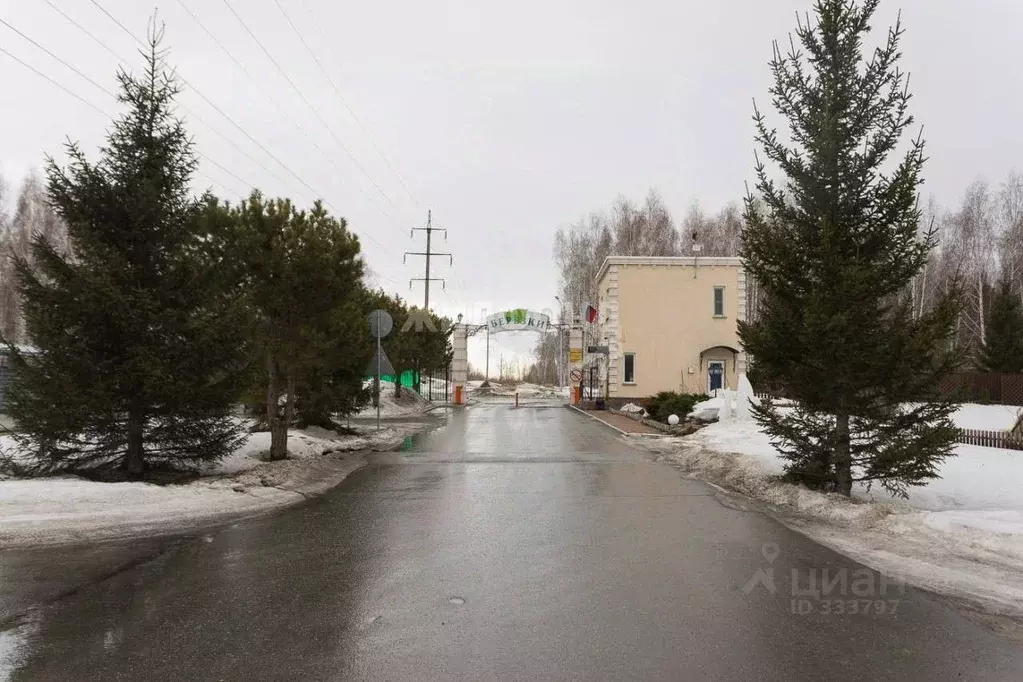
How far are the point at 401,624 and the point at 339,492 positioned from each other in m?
6.12

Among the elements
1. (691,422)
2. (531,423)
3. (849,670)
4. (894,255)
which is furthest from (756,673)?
(531,423)

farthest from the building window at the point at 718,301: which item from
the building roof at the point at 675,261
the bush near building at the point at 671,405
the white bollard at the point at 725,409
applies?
the white bollard at the point at 725,409

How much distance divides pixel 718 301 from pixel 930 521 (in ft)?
109

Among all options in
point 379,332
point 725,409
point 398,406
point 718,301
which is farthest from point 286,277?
point 718,301

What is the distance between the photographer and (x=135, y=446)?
10.7 metres

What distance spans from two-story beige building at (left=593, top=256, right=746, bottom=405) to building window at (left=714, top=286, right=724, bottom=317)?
56 millimetres

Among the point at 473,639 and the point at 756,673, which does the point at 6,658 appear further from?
the point at 756,673

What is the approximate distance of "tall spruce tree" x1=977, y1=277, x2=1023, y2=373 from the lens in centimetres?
3356

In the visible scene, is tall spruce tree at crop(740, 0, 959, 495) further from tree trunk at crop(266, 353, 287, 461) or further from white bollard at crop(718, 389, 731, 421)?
white bollard at crop(718, 389, 731, 421)

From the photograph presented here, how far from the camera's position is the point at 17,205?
160ft

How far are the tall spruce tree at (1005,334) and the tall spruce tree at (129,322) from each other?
35.7 metres

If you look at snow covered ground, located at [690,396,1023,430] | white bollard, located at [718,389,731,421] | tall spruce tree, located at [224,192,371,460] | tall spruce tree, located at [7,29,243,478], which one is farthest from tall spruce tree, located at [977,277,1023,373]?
tall spruce tree, located at [7,29,243,478]

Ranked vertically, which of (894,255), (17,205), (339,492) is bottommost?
(339,492)

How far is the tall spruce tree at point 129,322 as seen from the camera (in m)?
9.71
